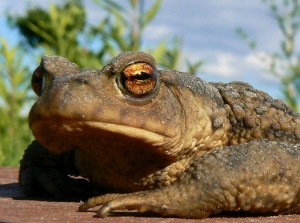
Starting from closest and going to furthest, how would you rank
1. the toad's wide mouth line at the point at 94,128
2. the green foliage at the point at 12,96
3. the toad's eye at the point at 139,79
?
the toad's wide mouth line at the point at 94,128
the toad's eye at the point at 139,79
the green foliage at the point at 12,96

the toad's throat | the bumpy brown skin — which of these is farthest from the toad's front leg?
the toad's throat

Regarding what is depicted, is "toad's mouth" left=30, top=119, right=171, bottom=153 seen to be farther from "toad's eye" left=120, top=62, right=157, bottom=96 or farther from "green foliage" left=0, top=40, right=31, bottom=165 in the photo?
"green foliage" left=0, top=40, right=31, bottom=165

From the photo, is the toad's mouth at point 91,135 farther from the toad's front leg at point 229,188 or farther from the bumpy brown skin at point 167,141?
the toad's front leg at point 229,188

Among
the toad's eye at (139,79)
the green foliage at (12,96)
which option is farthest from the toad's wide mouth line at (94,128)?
the green foliage at (12,96)

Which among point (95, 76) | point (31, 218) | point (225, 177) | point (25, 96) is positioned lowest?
point (31, 218)

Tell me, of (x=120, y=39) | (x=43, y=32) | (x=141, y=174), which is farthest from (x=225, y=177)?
(x=43, y=32)

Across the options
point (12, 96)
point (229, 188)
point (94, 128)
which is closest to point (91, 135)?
point (94, 128)

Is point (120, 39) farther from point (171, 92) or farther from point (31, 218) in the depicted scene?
point (31, 218)
